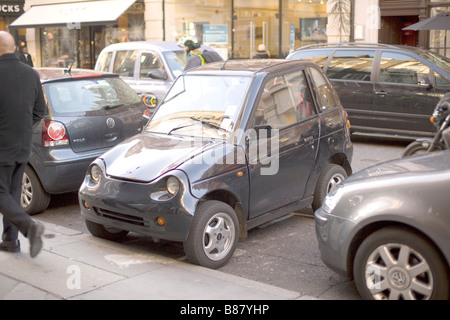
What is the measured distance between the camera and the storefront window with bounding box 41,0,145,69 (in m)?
22.7

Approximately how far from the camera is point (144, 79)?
13.1m

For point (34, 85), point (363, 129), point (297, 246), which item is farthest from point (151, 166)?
point (363, 129)

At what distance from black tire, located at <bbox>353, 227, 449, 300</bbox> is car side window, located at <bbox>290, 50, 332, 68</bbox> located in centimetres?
852

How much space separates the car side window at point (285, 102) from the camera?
664cm

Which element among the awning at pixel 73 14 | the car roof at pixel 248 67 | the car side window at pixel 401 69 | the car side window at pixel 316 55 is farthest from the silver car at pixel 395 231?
the awning at pixel 73 14

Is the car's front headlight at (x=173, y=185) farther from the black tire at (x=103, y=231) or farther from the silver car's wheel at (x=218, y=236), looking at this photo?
the black tire at (x=103, y=231)

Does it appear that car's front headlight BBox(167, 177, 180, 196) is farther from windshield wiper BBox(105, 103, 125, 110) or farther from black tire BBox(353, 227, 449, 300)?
windshield wiper BBox(105, 103, 125, 110)

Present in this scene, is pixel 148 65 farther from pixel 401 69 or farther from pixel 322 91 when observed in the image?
pixel 322 91

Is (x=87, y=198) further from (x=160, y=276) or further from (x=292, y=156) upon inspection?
(x=292, y=156)

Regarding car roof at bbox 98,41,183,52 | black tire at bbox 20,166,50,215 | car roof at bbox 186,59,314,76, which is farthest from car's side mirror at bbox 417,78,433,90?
black tire at bbox 20,166,50,215

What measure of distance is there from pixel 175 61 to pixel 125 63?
1.18 m

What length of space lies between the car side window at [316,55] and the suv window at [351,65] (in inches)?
7.0

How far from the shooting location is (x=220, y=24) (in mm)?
21359
